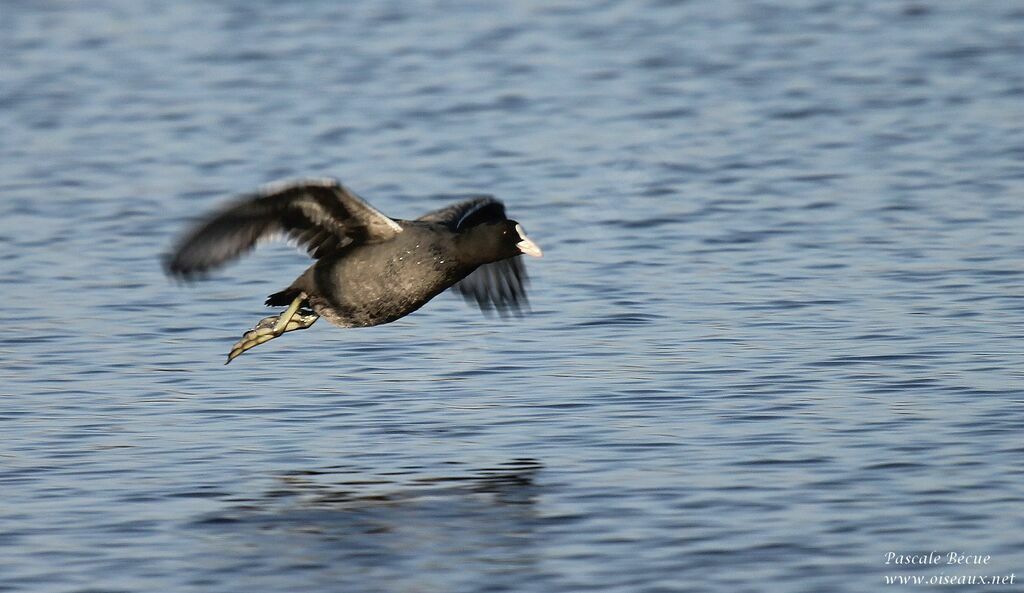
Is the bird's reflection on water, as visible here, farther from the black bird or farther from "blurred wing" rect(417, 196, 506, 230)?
"blurred wing" rect(417, 196, 506, 230)

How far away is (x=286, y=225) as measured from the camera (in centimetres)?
965

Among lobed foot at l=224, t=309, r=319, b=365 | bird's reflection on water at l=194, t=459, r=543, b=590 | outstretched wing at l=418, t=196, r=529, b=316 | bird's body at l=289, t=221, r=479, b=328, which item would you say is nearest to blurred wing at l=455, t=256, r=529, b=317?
outstretched wing at l=418, t=196, r=529, b=316

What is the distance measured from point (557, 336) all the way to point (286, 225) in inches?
102

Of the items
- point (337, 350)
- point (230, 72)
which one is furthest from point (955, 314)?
point (230, 72)

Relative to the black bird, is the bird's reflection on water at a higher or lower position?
lower

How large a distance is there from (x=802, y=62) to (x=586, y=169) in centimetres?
540

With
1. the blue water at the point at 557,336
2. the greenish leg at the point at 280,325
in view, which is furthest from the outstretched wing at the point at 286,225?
the blue water at the point at 557,336

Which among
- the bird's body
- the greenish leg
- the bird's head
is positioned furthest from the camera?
the greenish leg

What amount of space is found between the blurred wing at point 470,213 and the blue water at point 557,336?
3.28 ft

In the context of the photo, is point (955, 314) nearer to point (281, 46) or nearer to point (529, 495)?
point (529, 495)

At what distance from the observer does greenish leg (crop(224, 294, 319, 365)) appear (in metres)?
10.1

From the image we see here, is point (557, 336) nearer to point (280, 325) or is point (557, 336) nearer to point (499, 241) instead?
point (499, 241)

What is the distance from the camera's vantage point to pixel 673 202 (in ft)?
50.4

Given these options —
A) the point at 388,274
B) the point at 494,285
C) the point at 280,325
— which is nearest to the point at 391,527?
the point at 388,274
